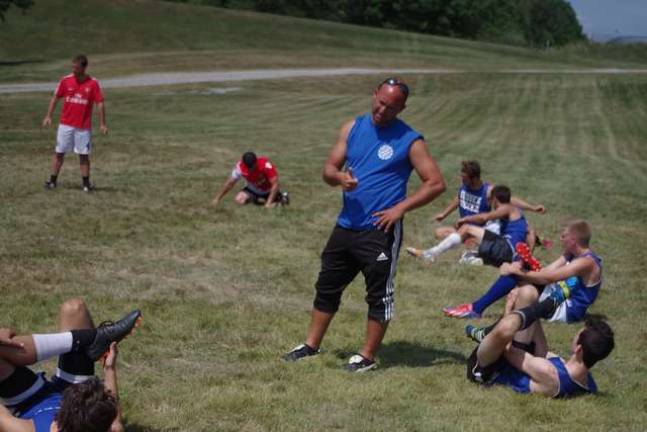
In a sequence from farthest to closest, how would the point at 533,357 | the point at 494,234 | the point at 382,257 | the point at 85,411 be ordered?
1. the point at 494,234
2. the point at 382,257
3. the point at 533,357
4. the point at 85,411

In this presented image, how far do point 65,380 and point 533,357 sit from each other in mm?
3136

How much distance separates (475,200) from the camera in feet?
36.9

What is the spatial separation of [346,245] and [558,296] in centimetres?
170

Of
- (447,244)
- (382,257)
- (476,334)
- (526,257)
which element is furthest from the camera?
(447,244)

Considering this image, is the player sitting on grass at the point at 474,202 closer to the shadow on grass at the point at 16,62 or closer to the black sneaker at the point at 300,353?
the black sneaker at the point at 300,353

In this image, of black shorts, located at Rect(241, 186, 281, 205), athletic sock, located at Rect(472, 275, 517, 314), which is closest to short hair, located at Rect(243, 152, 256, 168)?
black shorts, located at Rect(241, 186, 281, 205)

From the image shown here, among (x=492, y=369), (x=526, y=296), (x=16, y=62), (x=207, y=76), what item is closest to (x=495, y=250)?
(x=526, y=296)

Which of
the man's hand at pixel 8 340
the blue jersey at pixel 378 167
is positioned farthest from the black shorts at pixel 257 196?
the man's hand at pixel 8 340

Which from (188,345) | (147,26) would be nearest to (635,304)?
(188,345)

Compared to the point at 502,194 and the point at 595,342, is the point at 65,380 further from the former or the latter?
the point at 502,194

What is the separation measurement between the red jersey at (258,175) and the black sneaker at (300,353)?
Result: 6662 mm

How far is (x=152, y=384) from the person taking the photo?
6082 mm

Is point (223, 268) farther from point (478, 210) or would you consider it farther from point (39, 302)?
point (478, 210)

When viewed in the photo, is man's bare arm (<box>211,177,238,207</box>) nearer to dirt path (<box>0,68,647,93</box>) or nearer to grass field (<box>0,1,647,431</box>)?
grass field (<box>0,1,647,431</box>)
